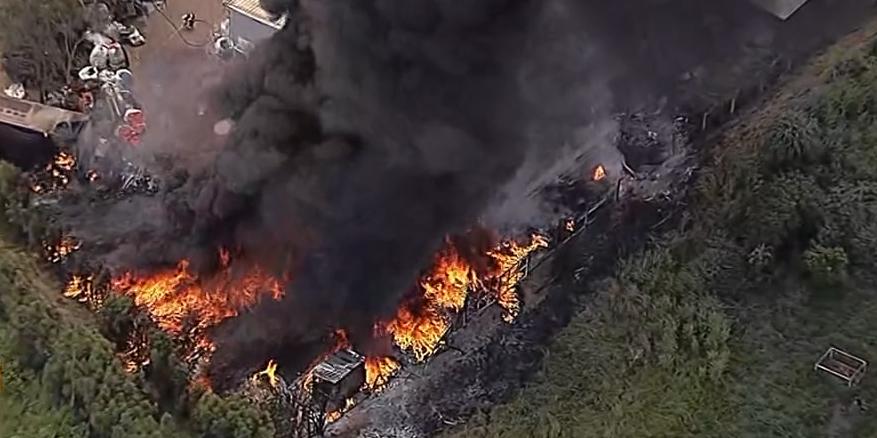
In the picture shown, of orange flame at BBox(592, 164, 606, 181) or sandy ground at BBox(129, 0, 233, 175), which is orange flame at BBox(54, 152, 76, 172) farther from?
orange flame at BBox(592, 164, 606, 181)

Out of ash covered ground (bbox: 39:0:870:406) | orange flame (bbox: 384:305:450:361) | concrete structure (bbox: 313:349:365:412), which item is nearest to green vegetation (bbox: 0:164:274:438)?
ash covered ground (bbox: 39:0:870:406)

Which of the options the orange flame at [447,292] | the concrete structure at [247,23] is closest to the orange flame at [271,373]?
the orange flame at [447,292]

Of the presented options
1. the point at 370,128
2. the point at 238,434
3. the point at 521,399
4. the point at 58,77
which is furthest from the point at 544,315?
the point at 58,77

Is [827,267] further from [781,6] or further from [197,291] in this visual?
[197,291]

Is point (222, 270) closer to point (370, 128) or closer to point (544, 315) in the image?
point (370, 128)

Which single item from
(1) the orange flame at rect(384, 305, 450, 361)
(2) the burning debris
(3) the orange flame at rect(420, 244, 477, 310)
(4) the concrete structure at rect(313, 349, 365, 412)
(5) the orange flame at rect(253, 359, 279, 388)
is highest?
(2) the burning debris

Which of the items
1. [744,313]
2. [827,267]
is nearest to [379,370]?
[744,313]
